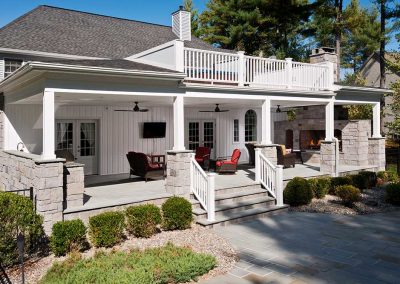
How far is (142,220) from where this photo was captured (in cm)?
743

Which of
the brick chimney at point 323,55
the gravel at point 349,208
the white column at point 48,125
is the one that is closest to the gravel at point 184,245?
the white column at point 48,125

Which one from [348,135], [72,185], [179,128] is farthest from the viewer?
[348,135]

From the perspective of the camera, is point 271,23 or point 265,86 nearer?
point 265,86

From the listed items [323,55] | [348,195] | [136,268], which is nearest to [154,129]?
[348,195]

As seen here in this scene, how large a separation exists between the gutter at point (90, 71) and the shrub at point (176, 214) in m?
3.05

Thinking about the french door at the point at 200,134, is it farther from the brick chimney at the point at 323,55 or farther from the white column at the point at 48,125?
the white column at the point at 48,125

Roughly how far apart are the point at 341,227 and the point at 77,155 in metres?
9.08

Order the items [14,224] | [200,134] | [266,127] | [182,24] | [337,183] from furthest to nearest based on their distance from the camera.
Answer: [182,24]
[200,134]
[337,183]
[266,127]
[14,224]

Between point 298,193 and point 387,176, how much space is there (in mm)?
6034

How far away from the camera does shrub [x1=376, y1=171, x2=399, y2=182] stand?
13844mm

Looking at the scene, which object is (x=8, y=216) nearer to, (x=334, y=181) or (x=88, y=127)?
(x=88, y=127)

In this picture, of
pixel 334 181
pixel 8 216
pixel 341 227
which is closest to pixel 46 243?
pixel 8 216

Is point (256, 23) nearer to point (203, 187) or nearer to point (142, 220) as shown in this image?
point (203, 187)

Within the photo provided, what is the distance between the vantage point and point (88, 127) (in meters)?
13.1
